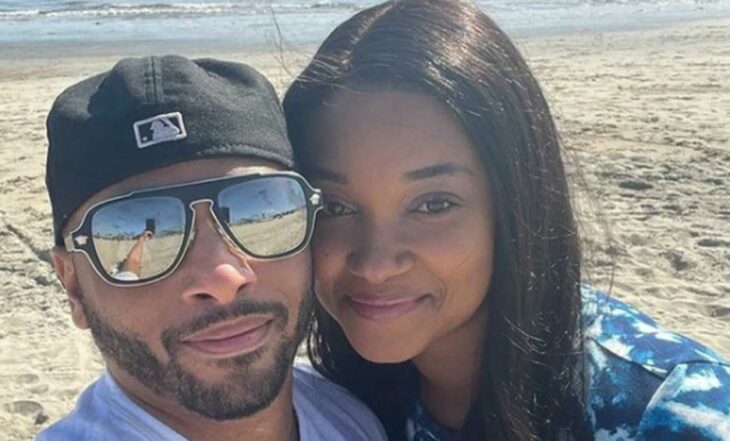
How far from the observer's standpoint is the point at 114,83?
2283mm

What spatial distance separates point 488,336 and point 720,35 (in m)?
19.1

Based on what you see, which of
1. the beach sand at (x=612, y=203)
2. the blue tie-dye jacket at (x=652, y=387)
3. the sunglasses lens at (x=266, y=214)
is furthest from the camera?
the beach sand at (x=612, y=203)

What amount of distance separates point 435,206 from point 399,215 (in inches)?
3.8

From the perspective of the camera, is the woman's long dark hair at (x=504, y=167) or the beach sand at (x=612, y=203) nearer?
the woman's long dark hair at (x=504, y=167)

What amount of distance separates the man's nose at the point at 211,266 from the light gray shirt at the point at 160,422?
1.01 ft

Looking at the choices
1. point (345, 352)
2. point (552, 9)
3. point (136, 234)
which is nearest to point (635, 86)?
point (345, 352)

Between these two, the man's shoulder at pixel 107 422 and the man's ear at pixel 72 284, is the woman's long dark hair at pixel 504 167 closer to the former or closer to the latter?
the man's ear at pixel 72 284

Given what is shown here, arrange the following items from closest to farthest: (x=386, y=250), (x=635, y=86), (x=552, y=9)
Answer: (x=386, y=250)
(x=635, y=86)
(x=552, y=9)

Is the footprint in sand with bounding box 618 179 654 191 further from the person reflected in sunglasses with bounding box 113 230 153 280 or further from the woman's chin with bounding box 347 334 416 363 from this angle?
the person reflected in sunglasses with bounding box 113 230 153 280

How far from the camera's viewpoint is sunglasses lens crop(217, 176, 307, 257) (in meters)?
2.30

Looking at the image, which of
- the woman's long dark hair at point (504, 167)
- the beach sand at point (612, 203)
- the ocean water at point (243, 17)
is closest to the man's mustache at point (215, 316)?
the woman's long dark hair at point (504, 167)

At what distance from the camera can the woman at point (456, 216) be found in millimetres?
2453

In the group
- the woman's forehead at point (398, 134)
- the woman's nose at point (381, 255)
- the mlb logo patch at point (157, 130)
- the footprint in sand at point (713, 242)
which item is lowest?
the footprint in sand at point (713, 242)

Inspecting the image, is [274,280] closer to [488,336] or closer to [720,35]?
[488,336]
